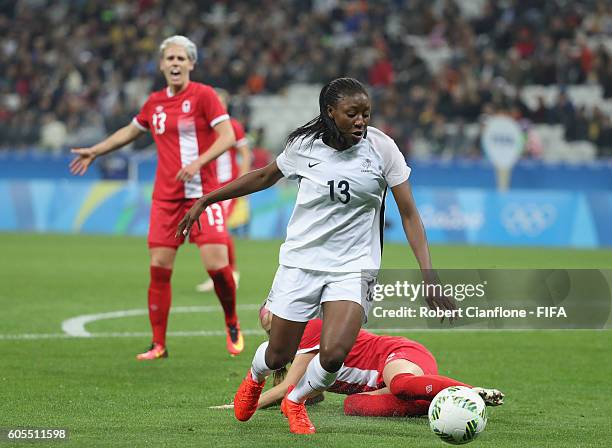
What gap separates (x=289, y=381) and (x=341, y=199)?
54.5 inches

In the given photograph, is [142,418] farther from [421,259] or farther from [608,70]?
[608,70]

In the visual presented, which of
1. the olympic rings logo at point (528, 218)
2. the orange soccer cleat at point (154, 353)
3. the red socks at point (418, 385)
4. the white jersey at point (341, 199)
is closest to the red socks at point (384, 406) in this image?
the red socks at point (418, 385)

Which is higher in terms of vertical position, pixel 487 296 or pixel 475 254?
pixel 487 296

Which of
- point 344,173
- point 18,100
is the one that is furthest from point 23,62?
point 344,173

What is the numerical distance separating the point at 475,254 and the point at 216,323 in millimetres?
8170

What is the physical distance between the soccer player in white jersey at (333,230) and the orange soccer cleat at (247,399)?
21 cm

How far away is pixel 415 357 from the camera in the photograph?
716 cm

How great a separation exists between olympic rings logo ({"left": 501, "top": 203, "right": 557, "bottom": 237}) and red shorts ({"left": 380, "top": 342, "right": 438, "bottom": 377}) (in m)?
14.5

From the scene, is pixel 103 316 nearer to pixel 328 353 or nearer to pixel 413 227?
pixel 328 353

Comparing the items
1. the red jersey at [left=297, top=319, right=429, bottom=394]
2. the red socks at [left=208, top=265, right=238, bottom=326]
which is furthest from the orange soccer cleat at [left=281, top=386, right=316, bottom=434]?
the red socks at [left=208, top=265, right=238, bottom=326]

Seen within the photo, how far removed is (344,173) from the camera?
645 centimetres

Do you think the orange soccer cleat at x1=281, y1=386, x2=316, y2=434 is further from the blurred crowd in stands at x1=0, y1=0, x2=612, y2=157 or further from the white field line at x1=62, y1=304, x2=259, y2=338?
the blurred crowd in stands at x1=0, y1=0, x2=612, y2=157

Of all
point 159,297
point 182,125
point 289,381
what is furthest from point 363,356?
point 182,125

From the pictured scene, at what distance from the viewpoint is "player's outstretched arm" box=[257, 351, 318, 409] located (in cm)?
723
